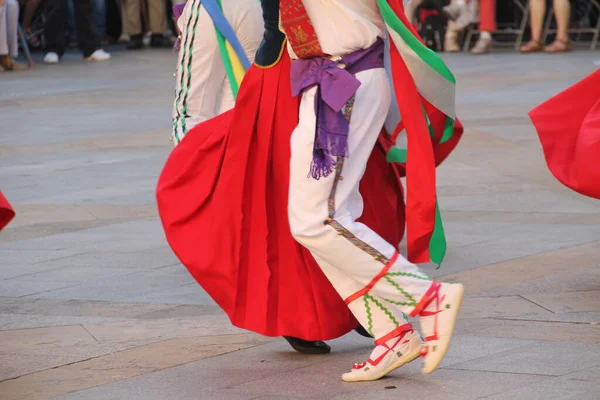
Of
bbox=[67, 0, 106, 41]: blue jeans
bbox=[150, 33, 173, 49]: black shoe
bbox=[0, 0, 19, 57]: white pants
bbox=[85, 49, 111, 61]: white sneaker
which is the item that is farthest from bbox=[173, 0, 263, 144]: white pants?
bbox=[150, 33, 173, 49]: black shoe

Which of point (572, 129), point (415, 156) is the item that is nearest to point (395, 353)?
point (415, 156)

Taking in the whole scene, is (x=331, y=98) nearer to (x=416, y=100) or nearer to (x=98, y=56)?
(x=416, y=100)

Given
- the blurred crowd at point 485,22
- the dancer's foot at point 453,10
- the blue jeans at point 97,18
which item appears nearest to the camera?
the blurred crowd at point 485,22

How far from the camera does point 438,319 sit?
13.4 feet

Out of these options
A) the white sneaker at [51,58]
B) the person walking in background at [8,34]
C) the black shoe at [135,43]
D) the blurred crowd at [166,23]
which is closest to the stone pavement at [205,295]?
the person walking in background at [8,34]

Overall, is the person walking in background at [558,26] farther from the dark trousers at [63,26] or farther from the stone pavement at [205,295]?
the dark trousers at [63,26]

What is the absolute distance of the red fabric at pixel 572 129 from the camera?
529cm

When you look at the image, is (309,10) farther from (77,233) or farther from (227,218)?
(77,233)

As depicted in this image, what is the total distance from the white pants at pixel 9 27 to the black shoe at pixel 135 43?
3.53 m

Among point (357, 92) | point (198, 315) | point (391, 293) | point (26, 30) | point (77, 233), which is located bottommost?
point (26, 30)

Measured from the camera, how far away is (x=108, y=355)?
4734 millimetres

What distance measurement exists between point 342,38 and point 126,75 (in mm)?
12130

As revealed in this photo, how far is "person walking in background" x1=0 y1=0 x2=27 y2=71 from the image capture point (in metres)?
16.0

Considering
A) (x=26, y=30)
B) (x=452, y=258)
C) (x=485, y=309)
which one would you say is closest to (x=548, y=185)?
(x=452, y=258)
